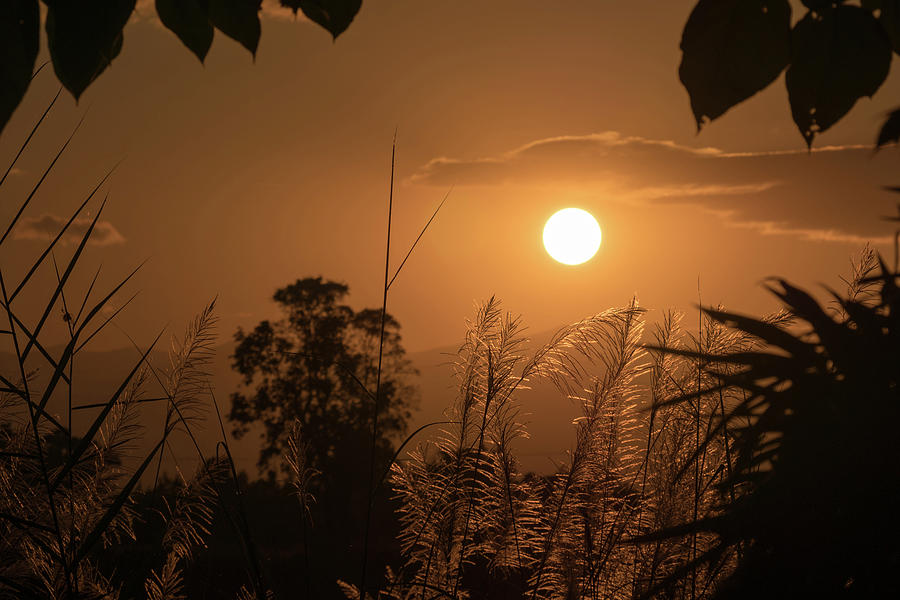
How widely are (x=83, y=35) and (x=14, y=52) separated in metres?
0.09

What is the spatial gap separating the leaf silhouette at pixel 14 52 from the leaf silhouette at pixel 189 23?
7.5 inches

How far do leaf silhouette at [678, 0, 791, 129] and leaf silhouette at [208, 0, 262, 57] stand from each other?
563mm

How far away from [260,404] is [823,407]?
24.7m

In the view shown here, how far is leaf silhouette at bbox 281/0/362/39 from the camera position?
107 cm

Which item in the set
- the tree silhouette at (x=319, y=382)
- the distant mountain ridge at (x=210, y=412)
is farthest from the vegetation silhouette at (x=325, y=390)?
the distant mountain ridge at (x=210, y=412)

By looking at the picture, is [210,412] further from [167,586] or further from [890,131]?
[890,131]

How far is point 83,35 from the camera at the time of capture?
0.91 m

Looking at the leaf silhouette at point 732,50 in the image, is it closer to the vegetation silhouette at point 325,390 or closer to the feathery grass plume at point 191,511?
the feathery grass plume at point 191,511

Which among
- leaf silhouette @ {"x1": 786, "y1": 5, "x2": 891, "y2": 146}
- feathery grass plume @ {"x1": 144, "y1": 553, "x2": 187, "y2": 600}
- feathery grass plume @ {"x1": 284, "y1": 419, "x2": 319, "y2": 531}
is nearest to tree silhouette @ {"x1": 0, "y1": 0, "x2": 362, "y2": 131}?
leaf silhouette @ {"x1": 786, "y1": 5, "x2": 891, "y2": 146}

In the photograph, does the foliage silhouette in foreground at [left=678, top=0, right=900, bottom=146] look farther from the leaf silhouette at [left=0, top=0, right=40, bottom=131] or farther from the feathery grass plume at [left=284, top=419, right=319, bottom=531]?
the feathery grass plume at [left=284, top=419, right=319, bottom=531]

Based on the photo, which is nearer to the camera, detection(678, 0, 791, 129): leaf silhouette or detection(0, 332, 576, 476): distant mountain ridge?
detection(678, 0, 791, 129): leaf silhouette

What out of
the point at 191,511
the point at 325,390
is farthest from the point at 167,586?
the point at 325,390

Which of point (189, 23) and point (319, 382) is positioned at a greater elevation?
point (319, 382)

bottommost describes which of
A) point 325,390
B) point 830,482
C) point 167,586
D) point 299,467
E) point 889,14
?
point 167,586
